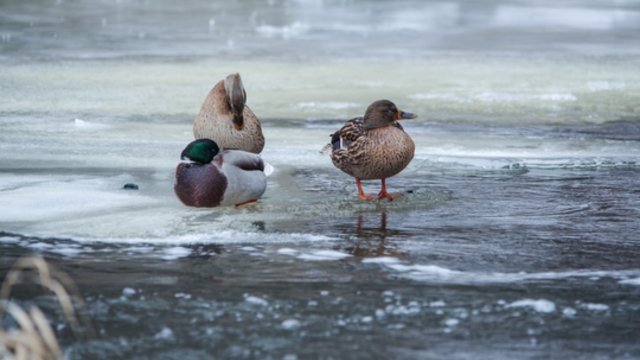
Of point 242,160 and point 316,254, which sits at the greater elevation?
point 242,160

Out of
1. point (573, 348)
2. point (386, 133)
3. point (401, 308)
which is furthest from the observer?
point (386, 133)

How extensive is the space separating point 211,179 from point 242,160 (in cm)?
30

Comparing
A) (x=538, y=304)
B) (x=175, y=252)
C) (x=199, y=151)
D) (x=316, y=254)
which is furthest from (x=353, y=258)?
(x=199, y=151)

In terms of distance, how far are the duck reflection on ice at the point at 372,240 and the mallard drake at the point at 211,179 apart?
66 cm

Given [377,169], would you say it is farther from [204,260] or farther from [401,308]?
[401,308]

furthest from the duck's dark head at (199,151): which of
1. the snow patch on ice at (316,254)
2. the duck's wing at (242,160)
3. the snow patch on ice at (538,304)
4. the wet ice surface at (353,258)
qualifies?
the snow patch on ice at (538,304)

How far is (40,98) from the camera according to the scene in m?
11.2

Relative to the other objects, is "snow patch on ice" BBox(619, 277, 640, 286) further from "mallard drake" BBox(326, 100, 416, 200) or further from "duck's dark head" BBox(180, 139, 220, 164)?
"duck's dark head" BBox(180, 139, 220, 164)

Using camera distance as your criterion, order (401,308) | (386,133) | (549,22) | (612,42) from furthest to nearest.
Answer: (549,22) → (612,42) → (386,133) → (401,308)

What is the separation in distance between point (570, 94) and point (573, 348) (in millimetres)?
7533

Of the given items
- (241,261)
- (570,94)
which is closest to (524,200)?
(241,261)

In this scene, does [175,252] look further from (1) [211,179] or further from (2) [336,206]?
(2) [336,206]

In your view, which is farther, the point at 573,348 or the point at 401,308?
the point at 401,308

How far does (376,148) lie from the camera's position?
23.6 ft
